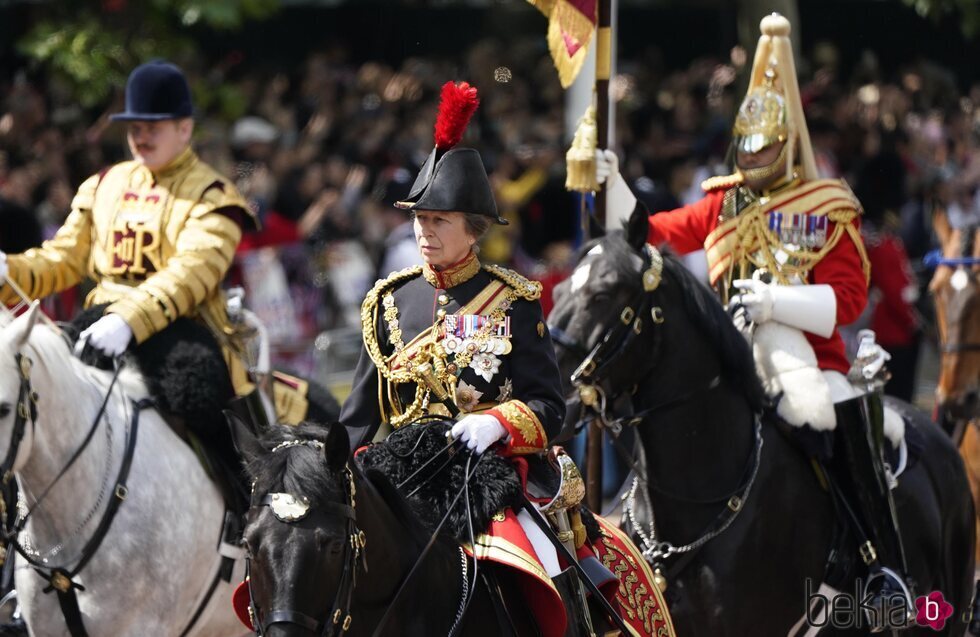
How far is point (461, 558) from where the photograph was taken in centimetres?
514

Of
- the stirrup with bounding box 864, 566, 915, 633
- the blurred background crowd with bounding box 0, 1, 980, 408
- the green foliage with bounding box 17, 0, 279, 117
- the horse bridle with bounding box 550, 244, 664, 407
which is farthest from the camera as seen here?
the blurred background crowd with bounding box 0, 1, 980, 408

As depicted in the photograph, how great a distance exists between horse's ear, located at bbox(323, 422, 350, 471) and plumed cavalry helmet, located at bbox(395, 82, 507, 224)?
35.7 inches

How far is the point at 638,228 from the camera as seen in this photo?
705 cm

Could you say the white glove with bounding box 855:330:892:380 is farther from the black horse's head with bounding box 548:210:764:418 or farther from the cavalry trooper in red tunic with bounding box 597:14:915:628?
the black horse's head with bounding box 548:210:764:418

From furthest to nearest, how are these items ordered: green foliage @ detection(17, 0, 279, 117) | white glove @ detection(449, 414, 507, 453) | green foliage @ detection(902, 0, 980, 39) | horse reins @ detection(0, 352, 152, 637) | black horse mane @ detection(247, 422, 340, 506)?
1. green foliage @ detection(902, 0, 980, 39)
2. green foliage @ detection(17, 0, 279, 117)
3. horse reins @ detection(0, 352, 152, 637)
4. white glove @ detection(449, 414, 507, 453)
5. black horse mane @ detection(247, 422, 340, 506)

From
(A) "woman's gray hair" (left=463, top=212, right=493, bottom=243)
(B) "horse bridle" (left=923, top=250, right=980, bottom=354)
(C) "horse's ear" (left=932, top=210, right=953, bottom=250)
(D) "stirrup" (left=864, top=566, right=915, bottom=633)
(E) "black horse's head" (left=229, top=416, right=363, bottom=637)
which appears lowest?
(D) "stirrup" (left=864, top=566, right=915, bottom=633)

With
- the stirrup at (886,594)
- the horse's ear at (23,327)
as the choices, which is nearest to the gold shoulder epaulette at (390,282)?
the horse's ear at (23,327)

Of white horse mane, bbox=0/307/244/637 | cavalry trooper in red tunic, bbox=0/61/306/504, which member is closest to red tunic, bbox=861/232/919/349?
cavalry trooper in red tunic, bbox=0/61/306/504

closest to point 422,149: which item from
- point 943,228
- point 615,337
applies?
point 943,228

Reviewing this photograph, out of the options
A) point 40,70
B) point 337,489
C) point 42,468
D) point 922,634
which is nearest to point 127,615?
point 42,468

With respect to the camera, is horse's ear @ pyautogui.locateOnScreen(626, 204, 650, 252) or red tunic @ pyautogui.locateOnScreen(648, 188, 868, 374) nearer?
horse's ear @ pyautogui.locateOnScreen(626, 204, 650, 252)

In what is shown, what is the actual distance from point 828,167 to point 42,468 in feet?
30.6

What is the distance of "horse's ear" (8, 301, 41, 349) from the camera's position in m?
6.31

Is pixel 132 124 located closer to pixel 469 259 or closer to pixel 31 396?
pixel 31 396
